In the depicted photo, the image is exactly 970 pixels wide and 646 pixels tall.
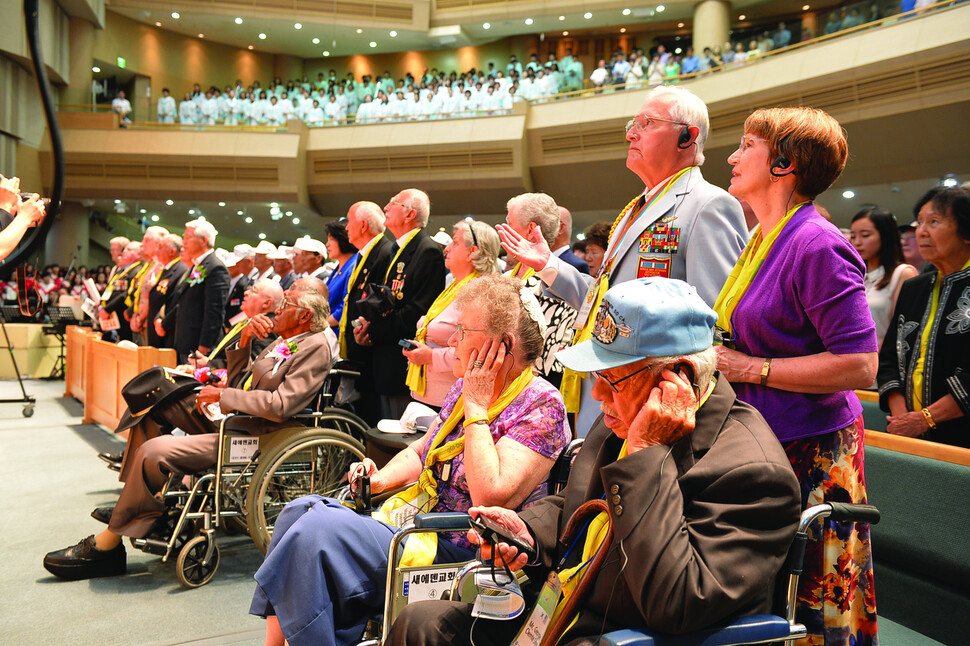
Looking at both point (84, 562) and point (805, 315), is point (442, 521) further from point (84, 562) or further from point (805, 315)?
point (84, 562)

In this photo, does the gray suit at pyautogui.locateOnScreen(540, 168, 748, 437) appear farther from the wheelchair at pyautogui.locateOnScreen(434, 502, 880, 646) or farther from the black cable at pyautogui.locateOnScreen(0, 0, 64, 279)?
the black cable at pyautogui.locateOnScreen(0, 0, 64, 279)

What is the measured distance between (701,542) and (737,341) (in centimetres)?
59

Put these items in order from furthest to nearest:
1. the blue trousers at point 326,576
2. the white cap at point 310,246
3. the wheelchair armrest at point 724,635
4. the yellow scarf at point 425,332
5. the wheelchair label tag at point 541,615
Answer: the white cap at point 310,246, the yellow scarf at point 425,332, the blue trousers at point 326,576, the wheelchair label tag at point 541,615, the wheelchair armrest at point 724,635

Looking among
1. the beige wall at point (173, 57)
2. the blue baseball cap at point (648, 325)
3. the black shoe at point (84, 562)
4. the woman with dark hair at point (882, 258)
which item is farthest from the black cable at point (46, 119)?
the beige wall at point (173, 57)

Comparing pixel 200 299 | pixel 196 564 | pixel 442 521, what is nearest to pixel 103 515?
pixel 196 564

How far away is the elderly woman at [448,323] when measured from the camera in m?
2.98

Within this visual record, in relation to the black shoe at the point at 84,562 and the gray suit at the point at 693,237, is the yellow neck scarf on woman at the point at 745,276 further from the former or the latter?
the black shoe at the point at 84,562

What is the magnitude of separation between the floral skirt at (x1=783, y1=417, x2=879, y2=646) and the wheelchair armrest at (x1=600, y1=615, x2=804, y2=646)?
0.98 ft

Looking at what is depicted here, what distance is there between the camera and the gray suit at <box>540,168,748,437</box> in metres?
1.88

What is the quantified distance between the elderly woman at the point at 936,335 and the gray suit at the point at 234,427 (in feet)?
7.28

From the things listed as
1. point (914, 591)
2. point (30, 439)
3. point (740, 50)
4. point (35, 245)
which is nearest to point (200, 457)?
point (35, 245)

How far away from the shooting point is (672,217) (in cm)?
197

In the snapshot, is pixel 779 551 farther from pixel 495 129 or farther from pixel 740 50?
pixel 495 129

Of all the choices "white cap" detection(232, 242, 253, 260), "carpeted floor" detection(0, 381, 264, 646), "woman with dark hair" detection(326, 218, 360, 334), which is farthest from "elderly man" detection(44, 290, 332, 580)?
"white cap" detection(232, 242, 253, 260)
